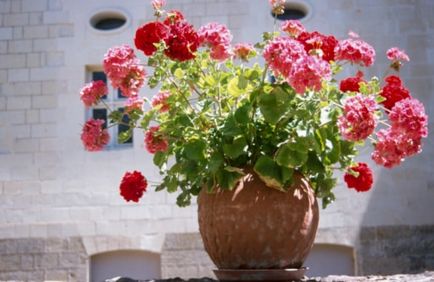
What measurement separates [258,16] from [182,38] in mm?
4649

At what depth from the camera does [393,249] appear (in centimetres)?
703

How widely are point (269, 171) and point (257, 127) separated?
0.77 feet

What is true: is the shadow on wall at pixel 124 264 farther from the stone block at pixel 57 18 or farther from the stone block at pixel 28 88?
the stone block at pixel 57 18

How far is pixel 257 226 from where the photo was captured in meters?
2.97

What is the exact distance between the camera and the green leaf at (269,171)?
2945mm

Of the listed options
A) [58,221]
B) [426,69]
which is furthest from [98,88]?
[426,69]

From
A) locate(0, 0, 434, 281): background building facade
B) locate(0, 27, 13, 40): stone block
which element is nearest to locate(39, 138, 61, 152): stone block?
locate(0, 0, 434, 281): background building facade

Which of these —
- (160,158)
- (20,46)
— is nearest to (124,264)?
(20,46)

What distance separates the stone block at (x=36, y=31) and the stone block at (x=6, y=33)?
6.3 inches

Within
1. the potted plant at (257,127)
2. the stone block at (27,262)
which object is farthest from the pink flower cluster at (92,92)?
the stone block at (27,262)

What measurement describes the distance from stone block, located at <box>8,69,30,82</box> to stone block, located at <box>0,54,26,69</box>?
0.17 ft

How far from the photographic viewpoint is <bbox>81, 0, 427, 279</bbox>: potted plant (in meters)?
2.92

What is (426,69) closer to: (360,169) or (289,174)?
(360,169)

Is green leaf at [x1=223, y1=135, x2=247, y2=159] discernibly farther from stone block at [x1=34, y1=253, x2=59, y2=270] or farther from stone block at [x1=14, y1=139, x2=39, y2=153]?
stone block at [x1=14, y1=139, x2=39, y2=153]
